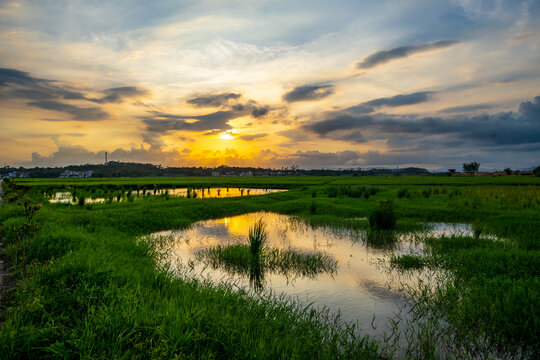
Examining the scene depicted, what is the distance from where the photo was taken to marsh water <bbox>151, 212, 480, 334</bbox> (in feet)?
24.8

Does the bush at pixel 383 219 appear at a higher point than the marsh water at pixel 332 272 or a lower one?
higher

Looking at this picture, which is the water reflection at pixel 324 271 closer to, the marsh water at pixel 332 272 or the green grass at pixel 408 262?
the marsh water at pixel 332 272

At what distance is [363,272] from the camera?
10250mm

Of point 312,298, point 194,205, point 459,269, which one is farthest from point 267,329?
point 194,205

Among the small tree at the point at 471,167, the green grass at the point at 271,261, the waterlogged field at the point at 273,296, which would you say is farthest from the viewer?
the small tree at the point at 471,167

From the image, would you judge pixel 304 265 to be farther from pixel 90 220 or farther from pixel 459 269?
pixel 90 220

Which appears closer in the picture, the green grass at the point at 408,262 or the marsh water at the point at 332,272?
the marsh water at the point at 332,272

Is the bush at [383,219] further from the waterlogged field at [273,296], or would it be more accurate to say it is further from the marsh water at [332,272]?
the waterlogged field at [273,296]

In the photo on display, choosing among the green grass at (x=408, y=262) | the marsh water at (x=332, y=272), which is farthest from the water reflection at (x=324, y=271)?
the green grass at (x=408, y=262)

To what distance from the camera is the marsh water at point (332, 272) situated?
7.55m

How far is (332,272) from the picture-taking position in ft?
33.5

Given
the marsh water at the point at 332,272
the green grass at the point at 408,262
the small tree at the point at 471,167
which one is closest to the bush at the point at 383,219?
the marsh water at the point at 332,272

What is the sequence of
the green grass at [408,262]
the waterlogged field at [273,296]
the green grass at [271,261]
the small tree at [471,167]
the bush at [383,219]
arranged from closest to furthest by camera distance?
the waterlogged field at [273,296]
the green grass at [271,261]
the green grass at [408,262]
the bush at [383,219]
the small tree at [471,167]

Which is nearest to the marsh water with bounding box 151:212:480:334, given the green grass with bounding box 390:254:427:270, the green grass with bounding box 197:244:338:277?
the green grass with bounding box 197:244:338:277
